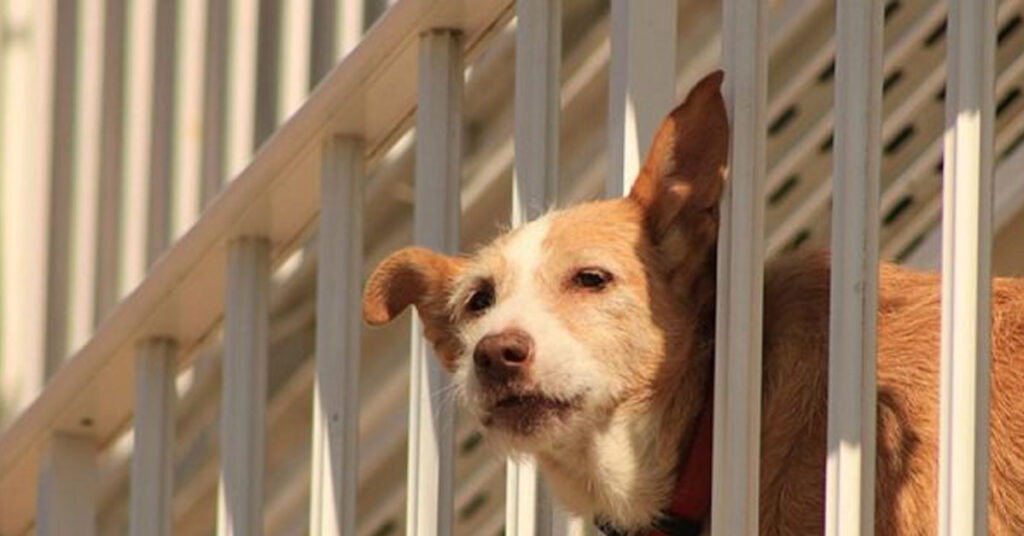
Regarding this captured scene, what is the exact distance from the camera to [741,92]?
3381 mm

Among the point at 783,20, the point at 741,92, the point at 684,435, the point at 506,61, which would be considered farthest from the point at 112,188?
the point at 741,92

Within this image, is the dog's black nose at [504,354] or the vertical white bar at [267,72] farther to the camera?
the vertical white bar at [267,72]

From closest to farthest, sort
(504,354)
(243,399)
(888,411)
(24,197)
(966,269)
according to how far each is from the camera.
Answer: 1. (966,269)
2. (888,411)
3. (504,354)
4. (243,399)
5. (24,197)

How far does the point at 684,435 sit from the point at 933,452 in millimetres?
413

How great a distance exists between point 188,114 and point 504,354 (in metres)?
1.73

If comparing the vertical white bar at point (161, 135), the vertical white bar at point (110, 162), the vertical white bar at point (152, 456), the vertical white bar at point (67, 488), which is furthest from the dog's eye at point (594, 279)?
the vertical white bar at point (110, 162)

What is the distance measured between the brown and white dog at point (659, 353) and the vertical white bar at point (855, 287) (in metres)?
0.25

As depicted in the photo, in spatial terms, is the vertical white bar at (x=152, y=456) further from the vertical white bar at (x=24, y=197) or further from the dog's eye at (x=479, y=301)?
the vertical white bar at (x=24, y=197)

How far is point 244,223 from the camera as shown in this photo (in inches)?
166

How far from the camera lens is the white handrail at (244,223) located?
3.97 meters

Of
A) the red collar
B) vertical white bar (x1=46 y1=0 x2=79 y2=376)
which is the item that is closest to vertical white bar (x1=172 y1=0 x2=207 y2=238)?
vertical white bar (x1=46 y1=0 x2=79 y2=376)

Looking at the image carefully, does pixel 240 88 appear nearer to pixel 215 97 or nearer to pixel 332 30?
pixel 215 97

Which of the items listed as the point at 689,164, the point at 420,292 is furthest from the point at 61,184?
the point at 689,164

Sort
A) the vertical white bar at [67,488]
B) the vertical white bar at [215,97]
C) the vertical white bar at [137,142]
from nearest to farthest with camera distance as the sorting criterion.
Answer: the vertical white bar at [67,488], the vertical white bar at [215,97], the vertical white bar at [137,142]
